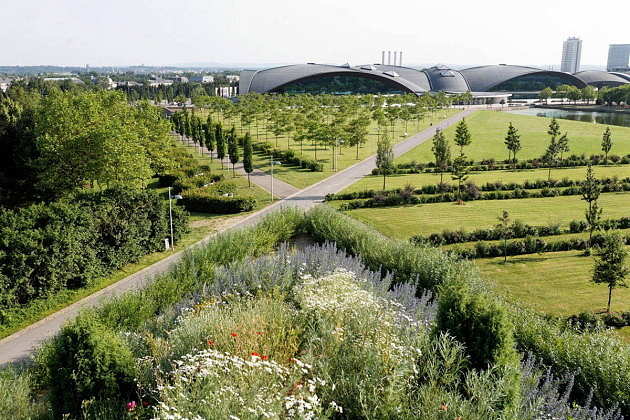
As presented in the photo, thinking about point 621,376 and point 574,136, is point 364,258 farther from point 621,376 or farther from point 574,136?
point 574,136

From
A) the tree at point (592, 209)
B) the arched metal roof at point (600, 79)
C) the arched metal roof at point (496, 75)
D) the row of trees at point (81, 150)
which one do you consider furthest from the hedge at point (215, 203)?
the arched metal roof at point (600, 79)

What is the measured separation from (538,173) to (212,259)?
33.1 m

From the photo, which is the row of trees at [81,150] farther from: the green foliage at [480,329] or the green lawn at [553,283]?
the green foliage at [480,329]

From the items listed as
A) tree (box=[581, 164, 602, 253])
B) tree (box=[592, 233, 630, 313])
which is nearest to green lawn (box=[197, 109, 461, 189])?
tree (box=[581, 164, 602, 253])

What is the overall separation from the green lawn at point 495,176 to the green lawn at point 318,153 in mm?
4442

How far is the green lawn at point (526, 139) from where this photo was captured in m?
50.5

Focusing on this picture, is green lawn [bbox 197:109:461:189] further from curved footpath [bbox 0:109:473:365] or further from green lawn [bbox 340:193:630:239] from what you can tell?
green lawn [bbox 340:193:630:239]

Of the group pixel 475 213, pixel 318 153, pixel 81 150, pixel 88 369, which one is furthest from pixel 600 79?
pixel 88 369

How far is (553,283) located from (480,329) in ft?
42.7

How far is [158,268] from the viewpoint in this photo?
21781 mm

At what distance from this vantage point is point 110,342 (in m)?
9.29

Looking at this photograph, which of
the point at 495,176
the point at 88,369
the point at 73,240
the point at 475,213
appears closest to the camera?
the point at 88,369

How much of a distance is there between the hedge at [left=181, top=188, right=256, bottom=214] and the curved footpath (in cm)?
100

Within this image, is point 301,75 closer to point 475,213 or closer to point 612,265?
point 475,213
